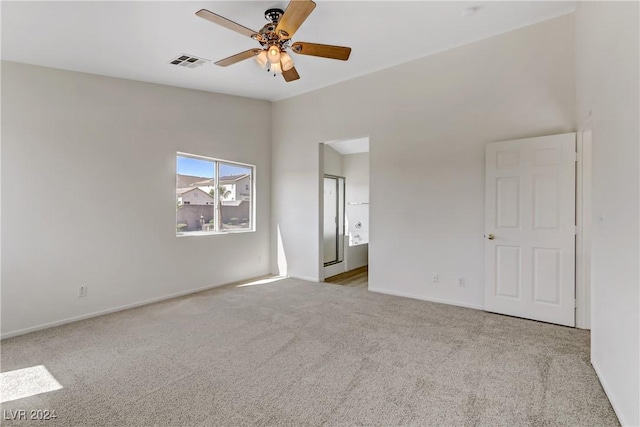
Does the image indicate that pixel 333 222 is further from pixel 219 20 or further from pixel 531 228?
pixel 219 20

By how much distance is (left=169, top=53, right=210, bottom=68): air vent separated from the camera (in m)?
3.58

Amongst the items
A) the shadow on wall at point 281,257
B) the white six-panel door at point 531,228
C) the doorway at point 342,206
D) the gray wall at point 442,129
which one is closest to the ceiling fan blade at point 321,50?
the gray wall at point 442,129

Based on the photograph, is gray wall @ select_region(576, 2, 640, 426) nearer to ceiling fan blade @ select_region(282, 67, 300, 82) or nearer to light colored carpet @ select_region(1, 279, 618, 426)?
light colored carpet @ select_region(1, 279, 618, 426)

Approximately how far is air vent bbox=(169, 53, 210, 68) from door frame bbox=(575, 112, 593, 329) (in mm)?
4173

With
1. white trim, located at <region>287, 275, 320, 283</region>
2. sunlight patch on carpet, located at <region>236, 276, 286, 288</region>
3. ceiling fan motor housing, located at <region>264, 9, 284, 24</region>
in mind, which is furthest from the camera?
white trim, located at <region>287, 275, 320, 283</region>

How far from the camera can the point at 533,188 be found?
11.2ft

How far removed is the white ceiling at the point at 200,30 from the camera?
2709 mm

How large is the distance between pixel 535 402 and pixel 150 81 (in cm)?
514

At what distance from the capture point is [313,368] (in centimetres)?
246

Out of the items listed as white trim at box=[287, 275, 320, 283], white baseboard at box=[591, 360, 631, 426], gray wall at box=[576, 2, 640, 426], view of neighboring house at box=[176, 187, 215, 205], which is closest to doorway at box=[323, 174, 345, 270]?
white trim at box=[287, 275, 320, 283]

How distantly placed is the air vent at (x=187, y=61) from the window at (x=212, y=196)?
1.30 m

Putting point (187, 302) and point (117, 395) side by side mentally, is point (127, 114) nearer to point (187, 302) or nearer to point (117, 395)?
point (187, 302)

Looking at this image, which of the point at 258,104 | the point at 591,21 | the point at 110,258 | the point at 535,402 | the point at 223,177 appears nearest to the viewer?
the point at 535,402

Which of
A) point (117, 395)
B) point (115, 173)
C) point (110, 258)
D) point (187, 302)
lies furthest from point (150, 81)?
point (117, 395)
